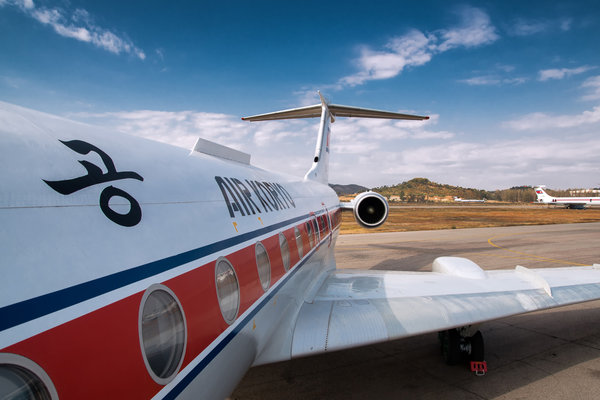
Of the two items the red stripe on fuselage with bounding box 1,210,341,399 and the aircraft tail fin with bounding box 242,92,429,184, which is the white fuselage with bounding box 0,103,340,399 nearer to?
the red stripe on fuselage with bounding box 1,210,341,399

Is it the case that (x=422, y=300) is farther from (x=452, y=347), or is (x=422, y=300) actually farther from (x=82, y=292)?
(x=82, y=292)

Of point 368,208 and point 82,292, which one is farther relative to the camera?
point 368,208

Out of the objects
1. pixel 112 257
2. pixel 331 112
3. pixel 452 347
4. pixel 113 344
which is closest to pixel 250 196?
pixel 112 257

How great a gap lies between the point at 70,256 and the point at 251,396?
380 centimetres

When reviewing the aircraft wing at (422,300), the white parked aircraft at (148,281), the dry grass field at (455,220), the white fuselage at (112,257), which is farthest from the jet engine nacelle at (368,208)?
the dry grass field at (455,220)

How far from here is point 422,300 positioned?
15.7 feet

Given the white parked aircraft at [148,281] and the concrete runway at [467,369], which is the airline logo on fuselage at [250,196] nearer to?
the white parked aircraft at [148,281]

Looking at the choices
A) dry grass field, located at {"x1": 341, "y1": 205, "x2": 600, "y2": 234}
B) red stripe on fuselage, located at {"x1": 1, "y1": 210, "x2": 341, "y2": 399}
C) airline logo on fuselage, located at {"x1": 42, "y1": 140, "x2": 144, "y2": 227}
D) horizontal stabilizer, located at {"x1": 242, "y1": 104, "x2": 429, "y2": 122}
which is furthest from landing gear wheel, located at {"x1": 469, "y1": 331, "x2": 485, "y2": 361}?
dry grass field, located at {"x1": 341, "y1": 205, "x2": 600, "y2": 234}

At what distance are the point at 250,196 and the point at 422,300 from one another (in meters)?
2.82

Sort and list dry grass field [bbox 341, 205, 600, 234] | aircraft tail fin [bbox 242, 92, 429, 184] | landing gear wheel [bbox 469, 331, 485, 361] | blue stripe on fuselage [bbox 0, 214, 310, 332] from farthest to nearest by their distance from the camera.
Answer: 1. dry grass field [bbox 341, 205, 600, 234]
2. aircraft tail fin [bbox 242, 92, 429, 184]
3. landing gear wheel [bbox 469, 331, 485, 361]
4. blue stripe on fuselage [bbox 0, 214, 310, 332]

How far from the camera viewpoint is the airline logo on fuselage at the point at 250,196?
10.9 feet

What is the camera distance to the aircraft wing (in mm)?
4031

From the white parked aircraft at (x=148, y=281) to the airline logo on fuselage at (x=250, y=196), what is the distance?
0.02 metres

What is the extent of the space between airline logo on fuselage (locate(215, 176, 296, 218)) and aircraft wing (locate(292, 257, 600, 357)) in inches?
58.0
